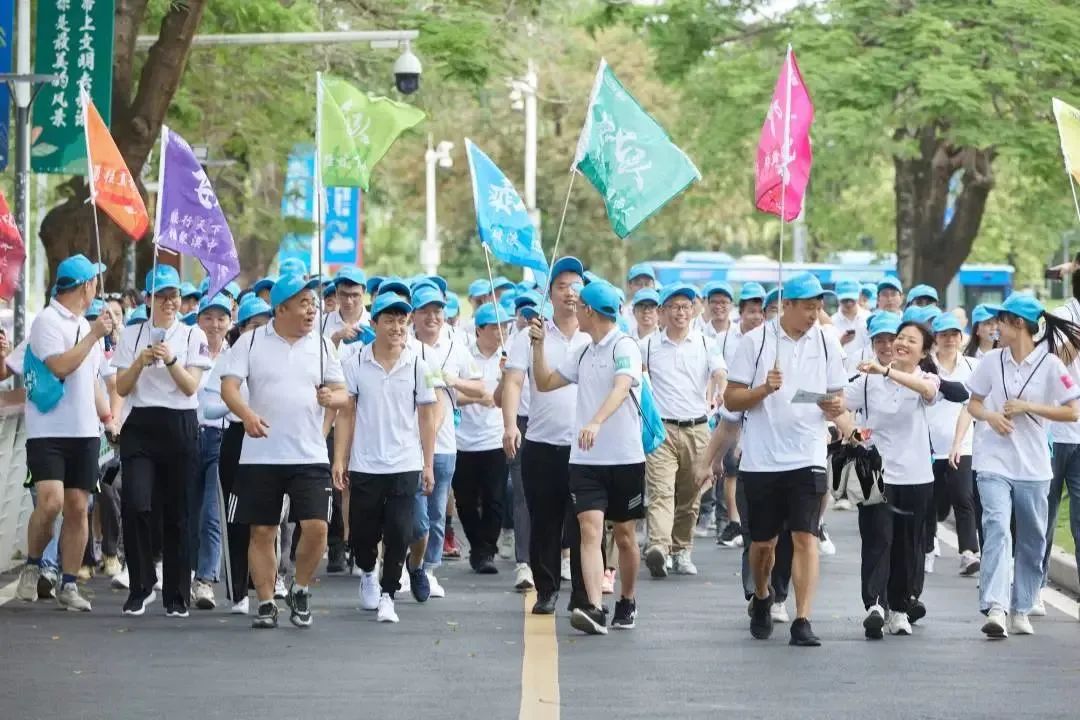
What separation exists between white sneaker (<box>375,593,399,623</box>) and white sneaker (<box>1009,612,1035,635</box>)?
322 centimetres

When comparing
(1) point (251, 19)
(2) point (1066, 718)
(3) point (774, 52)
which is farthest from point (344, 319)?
(3) point (774, 52)

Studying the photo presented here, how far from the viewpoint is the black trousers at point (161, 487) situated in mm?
12578

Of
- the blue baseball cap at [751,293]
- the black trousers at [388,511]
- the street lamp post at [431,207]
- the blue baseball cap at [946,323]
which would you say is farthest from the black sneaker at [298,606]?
the street lamp post at [431,207]

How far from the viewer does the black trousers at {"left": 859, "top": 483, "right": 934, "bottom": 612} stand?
38.8 ft

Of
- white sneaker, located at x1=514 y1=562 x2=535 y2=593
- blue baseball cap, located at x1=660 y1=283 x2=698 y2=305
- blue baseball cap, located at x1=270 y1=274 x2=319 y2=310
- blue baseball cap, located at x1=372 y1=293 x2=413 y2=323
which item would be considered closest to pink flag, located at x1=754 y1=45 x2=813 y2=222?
blue baseball cap, located at x1=372 y1=293 x2=413 y2=323

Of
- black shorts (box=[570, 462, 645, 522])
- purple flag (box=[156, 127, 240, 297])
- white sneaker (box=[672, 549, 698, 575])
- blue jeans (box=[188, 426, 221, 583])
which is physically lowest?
white sneaker (box=[672, 549, 698, 575])

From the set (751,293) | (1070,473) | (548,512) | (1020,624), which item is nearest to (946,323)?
(1070,473)

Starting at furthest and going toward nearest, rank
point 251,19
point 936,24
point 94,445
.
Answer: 1. point 936,24
2. point 251,19
3. point 94,445

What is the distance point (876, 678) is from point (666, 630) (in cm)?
204

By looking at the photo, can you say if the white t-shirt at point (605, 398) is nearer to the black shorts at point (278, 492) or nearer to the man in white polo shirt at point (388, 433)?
the man in white polo shirt at point (388, 433)

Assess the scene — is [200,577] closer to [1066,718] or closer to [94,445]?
[94,445]

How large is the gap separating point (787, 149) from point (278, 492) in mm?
3247

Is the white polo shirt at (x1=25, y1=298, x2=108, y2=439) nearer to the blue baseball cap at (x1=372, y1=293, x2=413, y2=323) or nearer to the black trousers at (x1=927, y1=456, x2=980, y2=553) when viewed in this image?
the blue baseball cap at (x1=372, y1=293, x2=413, y2=323)

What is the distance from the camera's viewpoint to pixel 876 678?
1017 cm
